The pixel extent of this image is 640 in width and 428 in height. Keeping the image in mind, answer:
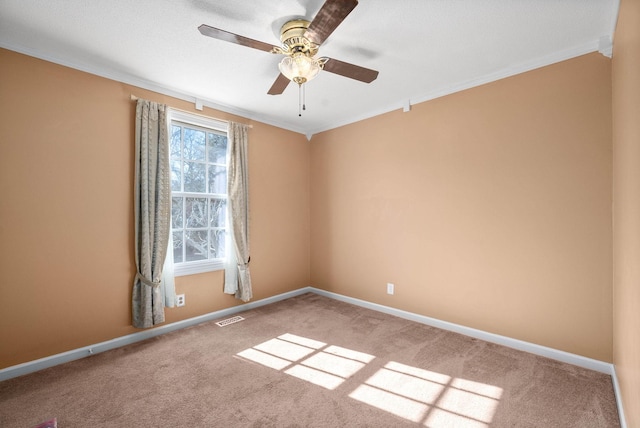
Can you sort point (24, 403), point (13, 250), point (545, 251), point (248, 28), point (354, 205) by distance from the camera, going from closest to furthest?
1. point (24, 403)
2. point (248, 28)
3. point (13, 250)
4. point (545, 251)
5. point (354, 205)

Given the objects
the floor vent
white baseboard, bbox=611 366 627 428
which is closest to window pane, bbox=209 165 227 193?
the floor vent

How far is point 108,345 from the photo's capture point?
2670 millimetres

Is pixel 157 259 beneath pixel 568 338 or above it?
above

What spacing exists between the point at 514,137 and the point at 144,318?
386cm

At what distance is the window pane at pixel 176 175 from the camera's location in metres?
3.20

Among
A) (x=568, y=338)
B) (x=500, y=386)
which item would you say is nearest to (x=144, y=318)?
(x=500, y=386)

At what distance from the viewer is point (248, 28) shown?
2082 mm

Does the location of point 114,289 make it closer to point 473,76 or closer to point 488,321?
point 488,321

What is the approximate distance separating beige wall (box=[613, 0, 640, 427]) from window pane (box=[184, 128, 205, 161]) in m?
3.57

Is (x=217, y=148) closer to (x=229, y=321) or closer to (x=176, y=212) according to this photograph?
(x=176, y=212)

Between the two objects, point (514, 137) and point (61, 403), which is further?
point (514, 137)

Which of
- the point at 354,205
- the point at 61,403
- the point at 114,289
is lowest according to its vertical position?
the point at 61,403

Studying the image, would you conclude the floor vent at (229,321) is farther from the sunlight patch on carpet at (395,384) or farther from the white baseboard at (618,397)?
the white baseboard at (618,397)

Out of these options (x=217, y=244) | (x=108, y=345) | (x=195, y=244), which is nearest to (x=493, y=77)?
(x=217, y=244)
